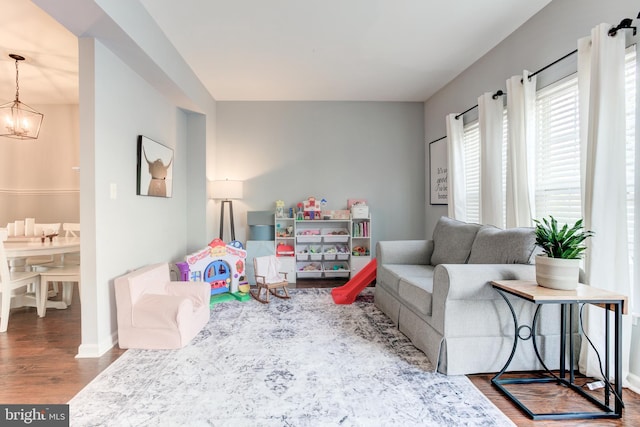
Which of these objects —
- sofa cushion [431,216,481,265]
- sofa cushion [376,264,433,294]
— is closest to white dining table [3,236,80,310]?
sofa cushion [376,264,433,294]

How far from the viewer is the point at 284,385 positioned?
198 cm

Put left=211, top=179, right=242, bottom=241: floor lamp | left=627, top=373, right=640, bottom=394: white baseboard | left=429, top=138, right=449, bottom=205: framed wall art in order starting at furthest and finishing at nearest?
1. left=211, top=179, right=242, bottom=241: floor lamp
2. left=429, top=138, right=449, bottom=205: framed wall art
3. left=627, top=373, right=640, bottom=394: white baseboard

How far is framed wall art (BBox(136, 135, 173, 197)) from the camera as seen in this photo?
10.1 feet

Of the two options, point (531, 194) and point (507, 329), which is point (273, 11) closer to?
point (531, 194)

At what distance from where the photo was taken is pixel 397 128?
5.16m

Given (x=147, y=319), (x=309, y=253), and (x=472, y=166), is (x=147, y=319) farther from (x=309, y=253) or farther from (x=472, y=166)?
(x=472, y=166)

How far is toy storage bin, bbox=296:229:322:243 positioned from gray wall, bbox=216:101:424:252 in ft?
1.54

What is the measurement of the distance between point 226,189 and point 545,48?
3.93m

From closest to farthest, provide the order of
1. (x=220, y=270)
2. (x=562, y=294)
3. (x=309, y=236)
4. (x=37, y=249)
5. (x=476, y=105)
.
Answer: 1. (x=562, y=294)
2. (x=37, y=249)
3. (x=476, y=105)
4. (x=220, y=270)
5. (x=309, y=236)

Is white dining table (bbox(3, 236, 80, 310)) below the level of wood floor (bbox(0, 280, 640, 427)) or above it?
above

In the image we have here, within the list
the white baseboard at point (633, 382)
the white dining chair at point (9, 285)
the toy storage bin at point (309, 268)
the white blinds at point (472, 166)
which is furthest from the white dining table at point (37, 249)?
the white baseboard at point (633, 382)

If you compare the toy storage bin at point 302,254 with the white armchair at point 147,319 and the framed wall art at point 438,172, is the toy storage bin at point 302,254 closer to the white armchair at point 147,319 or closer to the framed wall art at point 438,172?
the framed wall art at point 438,172

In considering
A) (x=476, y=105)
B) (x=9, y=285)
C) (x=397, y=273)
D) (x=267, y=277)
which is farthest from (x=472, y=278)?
(x=9, y=285)

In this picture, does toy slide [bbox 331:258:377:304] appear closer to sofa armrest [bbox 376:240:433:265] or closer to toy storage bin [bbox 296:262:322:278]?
sofa armrest [bbox 376:240:433:265]
